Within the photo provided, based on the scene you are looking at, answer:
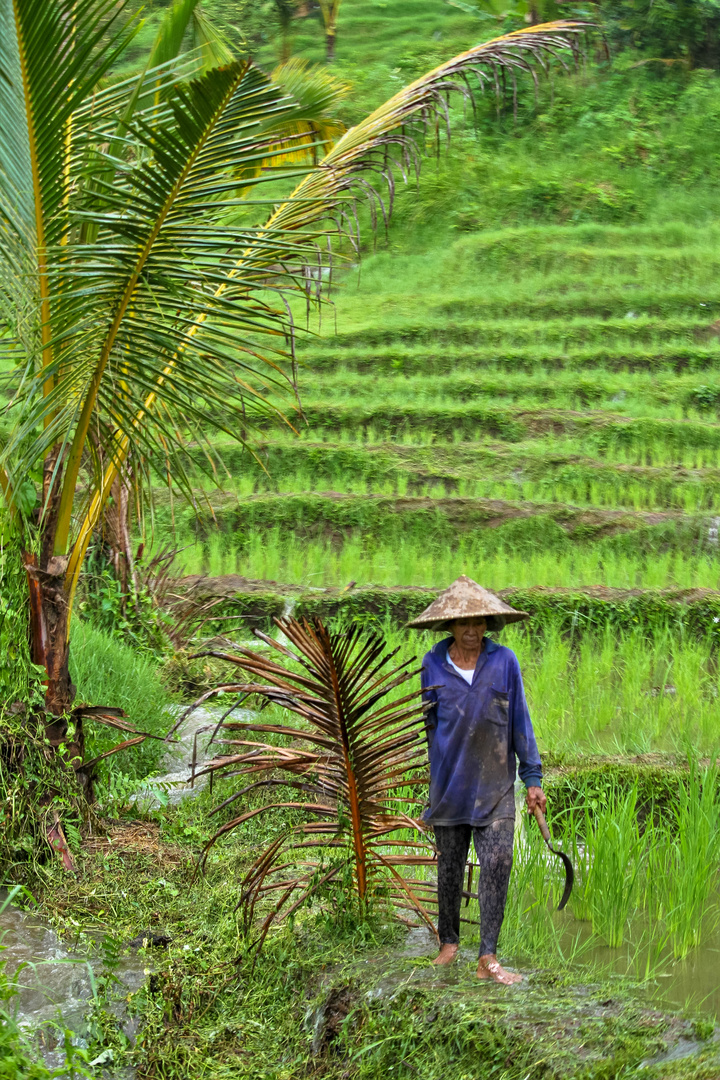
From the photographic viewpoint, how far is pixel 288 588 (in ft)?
23.7

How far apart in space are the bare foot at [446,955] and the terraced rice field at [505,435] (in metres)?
4.30

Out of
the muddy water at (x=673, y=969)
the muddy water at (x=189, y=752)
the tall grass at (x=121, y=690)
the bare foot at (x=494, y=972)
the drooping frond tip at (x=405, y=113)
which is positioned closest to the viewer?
the bare foot at (x=494, y=972)

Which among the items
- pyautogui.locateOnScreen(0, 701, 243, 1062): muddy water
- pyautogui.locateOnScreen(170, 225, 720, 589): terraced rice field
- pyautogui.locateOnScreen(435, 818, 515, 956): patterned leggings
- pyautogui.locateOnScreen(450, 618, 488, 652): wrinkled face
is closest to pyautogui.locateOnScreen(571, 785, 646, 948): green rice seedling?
pyautogui.locateOnScreen(435, 818, 515, 956): patterned leggings

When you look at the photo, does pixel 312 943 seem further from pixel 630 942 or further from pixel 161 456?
pixel 161 456

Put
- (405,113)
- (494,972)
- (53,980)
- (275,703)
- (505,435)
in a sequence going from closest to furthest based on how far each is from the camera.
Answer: (494,972) < (53,980) < (405,113) < (275,703) < (505,435)

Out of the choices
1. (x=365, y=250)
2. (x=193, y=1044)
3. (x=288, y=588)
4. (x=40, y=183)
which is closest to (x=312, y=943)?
(x=193, y=1044)

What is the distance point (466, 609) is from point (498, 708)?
27 centimetres

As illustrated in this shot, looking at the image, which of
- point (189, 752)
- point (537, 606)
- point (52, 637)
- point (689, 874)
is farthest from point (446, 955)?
point (537, 606)

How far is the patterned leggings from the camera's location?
2.90m

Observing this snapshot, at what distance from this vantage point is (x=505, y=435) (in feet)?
34.1

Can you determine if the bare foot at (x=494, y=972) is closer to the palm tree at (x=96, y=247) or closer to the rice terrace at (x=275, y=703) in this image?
the rice terrace at (x=275, y=703)

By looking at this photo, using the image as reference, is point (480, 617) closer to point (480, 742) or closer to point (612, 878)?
point (480, 742)

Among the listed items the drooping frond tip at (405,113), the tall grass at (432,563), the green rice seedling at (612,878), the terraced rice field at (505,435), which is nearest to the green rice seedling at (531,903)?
the green rice seedling at (612,878)

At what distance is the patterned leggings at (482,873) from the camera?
9.51 ft
